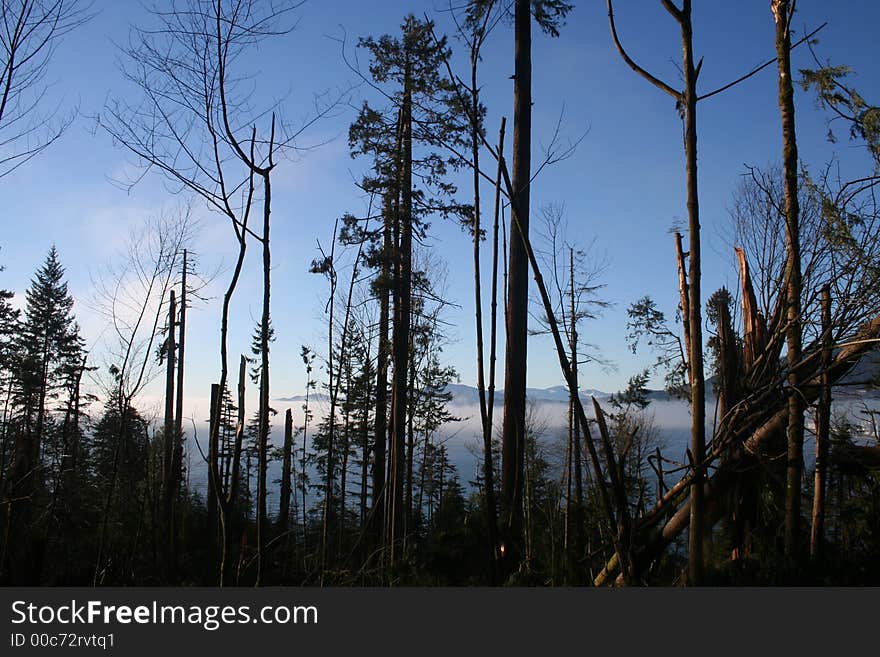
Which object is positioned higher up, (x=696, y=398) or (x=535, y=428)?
(x=696, y=398)

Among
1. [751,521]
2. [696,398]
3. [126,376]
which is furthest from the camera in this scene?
[126,376]

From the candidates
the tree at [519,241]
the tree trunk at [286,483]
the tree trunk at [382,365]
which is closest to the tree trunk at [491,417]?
the tree at [519,241]

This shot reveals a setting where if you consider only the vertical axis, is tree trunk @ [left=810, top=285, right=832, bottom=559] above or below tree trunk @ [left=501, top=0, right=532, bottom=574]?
below

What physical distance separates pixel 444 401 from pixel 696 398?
2097 cm

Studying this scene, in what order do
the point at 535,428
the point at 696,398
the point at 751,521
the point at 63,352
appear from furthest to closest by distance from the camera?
the point at 63,352 → the point at 535,428 → the point at 751,521 → the point at 696,398

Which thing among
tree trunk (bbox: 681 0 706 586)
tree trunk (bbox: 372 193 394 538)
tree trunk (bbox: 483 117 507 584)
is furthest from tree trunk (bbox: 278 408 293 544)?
tree trunk (bbox: 681 0 706 586)

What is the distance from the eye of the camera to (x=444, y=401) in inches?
936

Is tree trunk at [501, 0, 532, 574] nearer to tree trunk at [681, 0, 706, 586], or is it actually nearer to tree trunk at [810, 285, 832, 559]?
tree trunk at [810, 285, 832, 559]

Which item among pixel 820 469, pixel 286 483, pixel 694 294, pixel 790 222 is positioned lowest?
pixel 286 483

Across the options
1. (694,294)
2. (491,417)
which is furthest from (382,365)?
(694,294)

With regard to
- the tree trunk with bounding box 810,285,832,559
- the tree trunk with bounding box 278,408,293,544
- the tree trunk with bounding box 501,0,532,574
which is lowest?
the tree trunk with bounding box 278,408,293,544

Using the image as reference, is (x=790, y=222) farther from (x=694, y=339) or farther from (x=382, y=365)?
(x=382, y=365)
